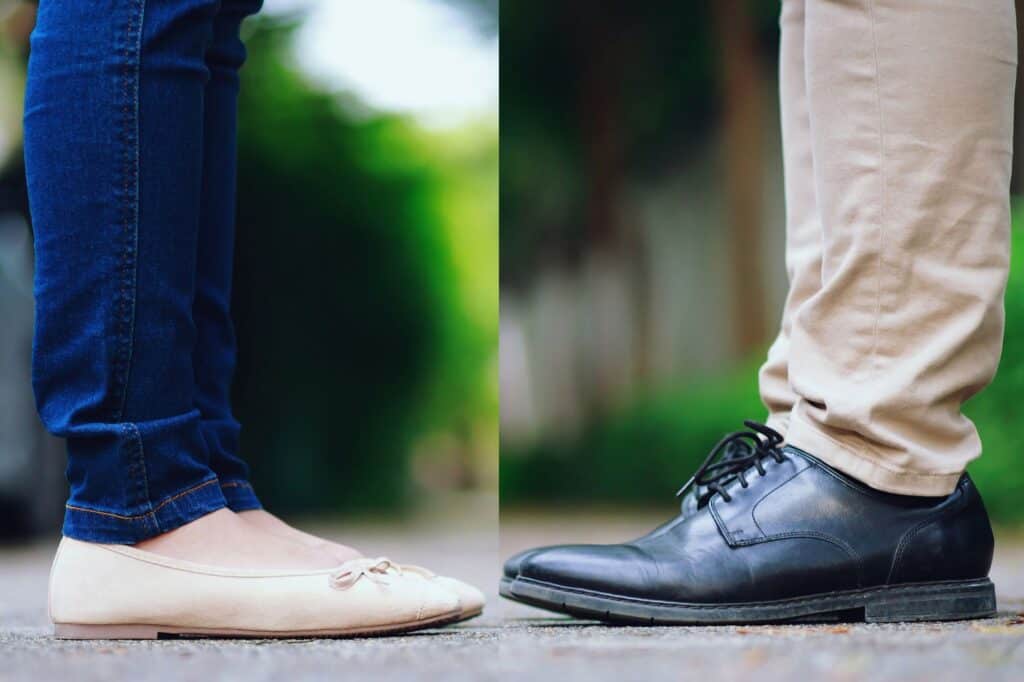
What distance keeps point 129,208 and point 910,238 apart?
692 millimetres

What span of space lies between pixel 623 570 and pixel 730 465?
0.20 meters

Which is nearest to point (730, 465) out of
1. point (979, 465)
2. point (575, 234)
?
point (979, 465)

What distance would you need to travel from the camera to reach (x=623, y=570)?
3.41 feet

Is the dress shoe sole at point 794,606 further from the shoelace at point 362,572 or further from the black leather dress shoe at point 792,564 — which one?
the shoelace at point 362,572

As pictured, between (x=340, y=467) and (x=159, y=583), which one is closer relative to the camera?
(x=159, y=583)

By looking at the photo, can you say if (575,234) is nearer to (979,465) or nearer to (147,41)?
(979,465)

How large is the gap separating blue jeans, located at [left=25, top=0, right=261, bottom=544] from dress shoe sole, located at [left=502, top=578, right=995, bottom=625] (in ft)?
1.06

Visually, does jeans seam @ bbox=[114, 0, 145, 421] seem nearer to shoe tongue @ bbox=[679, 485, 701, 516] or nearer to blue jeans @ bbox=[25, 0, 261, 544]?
blue jeans @ bbox=[25, 0, 261, 544]

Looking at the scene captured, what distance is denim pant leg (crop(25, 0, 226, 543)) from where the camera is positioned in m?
0.97

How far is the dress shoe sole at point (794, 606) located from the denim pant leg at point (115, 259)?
334 mm

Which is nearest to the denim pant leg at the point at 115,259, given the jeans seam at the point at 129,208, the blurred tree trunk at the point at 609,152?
the jeans seam at the point at 129,208

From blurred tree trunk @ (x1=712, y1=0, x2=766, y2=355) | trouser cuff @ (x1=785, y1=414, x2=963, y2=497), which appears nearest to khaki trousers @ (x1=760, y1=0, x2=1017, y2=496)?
trouser cuff @ (x1=785, y1=414, x2=963, y2=497)

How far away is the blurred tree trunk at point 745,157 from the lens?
6.14 meters

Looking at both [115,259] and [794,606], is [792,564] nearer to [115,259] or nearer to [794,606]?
[794,606]
